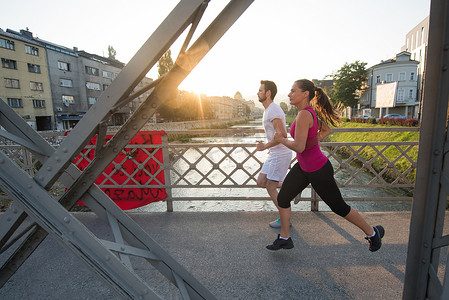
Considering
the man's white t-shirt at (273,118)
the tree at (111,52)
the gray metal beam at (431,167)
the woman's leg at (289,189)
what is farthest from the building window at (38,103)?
the gray metal beam at (431,167)

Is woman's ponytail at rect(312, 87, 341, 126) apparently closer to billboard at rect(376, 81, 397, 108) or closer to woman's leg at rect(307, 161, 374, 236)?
woman's leg at rect(307, 161, 374, 236)

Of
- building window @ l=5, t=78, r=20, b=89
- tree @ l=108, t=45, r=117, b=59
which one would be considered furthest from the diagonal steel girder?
tree @ l=108, t=45, r=117, b=59

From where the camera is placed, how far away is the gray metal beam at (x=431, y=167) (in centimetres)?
140

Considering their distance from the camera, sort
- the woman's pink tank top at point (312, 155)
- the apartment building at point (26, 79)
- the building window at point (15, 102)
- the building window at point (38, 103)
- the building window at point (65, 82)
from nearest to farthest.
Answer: the woman's pink tank top at point (312, 155) → the apartment building at point (26, 79) → the building window at point (15, 102) → the building window at point (38, 103) → the building window at point (65, 82)

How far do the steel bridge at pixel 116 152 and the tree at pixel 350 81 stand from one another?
5532cm

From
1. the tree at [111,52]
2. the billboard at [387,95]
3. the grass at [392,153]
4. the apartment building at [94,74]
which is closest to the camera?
the grass at [392,153]

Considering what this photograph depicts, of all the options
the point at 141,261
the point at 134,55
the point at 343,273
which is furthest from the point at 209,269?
the point at 134,55

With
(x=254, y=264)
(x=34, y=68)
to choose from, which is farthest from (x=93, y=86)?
(x=254, y=264)

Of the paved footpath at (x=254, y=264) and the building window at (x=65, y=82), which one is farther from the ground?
the building window at (x=65, y=82)

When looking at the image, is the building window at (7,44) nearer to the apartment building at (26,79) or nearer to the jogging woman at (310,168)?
the apartment building at (26,79)

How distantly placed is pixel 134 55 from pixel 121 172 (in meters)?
3.61

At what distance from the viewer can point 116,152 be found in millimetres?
1622

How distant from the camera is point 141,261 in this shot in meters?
2.82

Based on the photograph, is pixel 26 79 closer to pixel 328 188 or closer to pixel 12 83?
pixel 12 83
